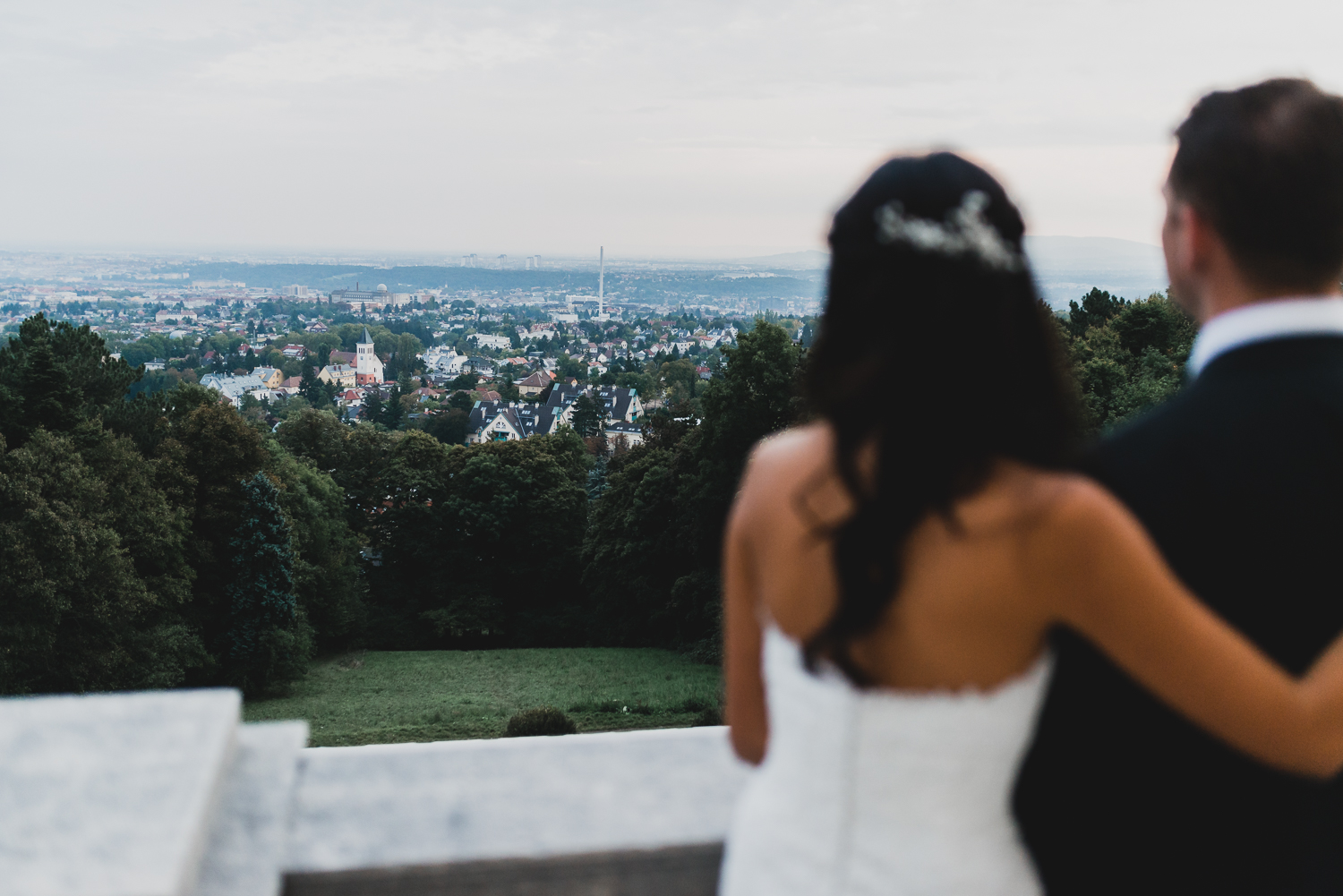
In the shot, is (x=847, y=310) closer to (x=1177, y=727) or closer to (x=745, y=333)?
(x=1177, y=727)

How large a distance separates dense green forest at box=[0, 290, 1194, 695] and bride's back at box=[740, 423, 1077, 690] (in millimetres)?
19254

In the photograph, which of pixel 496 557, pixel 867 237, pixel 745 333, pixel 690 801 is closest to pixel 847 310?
pixel 867 237

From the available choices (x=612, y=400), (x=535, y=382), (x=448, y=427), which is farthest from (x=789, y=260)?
(x=448, y=427)

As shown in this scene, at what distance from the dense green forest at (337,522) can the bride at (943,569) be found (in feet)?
63.1

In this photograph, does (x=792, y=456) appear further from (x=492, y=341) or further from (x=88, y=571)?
(x=492, y=341)

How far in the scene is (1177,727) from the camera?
3.67 feet

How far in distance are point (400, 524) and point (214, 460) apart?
323 inches

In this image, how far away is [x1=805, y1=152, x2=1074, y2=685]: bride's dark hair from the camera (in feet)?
3.20

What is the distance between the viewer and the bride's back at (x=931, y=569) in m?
0.95

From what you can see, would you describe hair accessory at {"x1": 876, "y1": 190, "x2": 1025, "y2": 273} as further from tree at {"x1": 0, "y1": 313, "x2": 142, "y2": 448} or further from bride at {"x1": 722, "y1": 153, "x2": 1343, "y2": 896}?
tree at {"x1": 0, "y1": 313, "x2": 142, "y2": 448}

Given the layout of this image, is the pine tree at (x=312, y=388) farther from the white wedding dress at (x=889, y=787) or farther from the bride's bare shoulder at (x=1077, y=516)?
the bride's bare shoulder at (x=1077, y=516)

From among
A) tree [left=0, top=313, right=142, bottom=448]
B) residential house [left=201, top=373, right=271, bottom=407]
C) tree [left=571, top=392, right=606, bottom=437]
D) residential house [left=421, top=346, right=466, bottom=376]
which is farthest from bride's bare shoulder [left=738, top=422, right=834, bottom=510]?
→ residential house [left=421, top=346, right=466, bottom=376]

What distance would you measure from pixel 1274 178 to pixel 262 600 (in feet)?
82.4

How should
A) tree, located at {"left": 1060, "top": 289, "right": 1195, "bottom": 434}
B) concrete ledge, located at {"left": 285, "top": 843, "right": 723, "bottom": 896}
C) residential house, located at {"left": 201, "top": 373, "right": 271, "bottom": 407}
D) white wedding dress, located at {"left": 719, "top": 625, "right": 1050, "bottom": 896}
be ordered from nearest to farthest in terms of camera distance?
white wedding dress, located at {"left": 719, "top": 625, "right": 1050, "bottom": 896}
concrete ledge, located at {"left": 285, "top": 843, "right": 723, "bottom": 896}
tree, located at {"left": 1060, "top": 289, "right": 1195, "bottom": 434}
residential house, located at {"left": 201, "top": 373, "right": 271, "bottom": 407}
